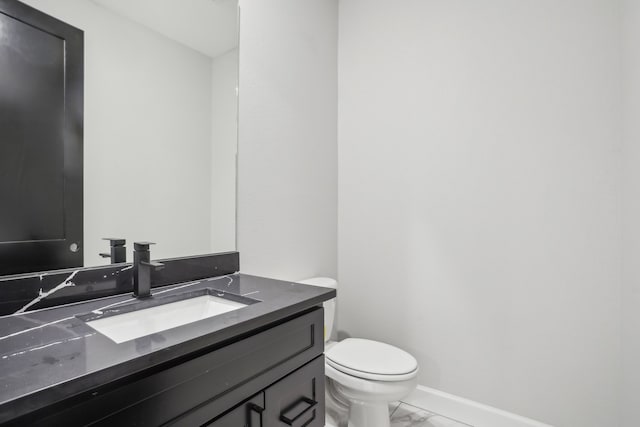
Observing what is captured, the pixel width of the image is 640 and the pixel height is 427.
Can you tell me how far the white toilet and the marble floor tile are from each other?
296 millimetres

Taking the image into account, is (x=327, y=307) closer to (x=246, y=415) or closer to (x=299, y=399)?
(x=299, y=399)

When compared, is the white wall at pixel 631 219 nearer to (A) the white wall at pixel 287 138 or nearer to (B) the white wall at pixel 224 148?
(A) the white wall at pixel 287 138

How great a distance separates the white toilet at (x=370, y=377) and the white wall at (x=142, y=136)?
33.2 inches

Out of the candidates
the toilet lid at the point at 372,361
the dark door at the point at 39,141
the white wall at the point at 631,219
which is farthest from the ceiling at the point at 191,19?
the white wall at the point at 631,219

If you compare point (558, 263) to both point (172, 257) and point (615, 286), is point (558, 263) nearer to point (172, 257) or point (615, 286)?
point (615, 286)

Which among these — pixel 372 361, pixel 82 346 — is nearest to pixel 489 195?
pixel 372 361

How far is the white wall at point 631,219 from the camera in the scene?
1265 mm

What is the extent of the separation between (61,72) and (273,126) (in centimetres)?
89

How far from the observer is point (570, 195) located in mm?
1496

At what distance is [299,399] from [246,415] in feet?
0.71

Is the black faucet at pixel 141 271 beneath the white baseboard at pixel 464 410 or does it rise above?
above


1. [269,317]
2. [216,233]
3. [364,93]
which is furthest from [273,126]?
[269,317]

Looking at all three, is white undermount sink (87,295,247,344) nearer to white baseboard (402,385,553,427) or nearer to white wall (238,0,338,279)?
white wall (238,0,338,279)

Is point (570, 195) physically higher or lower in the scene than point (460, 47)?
lower
